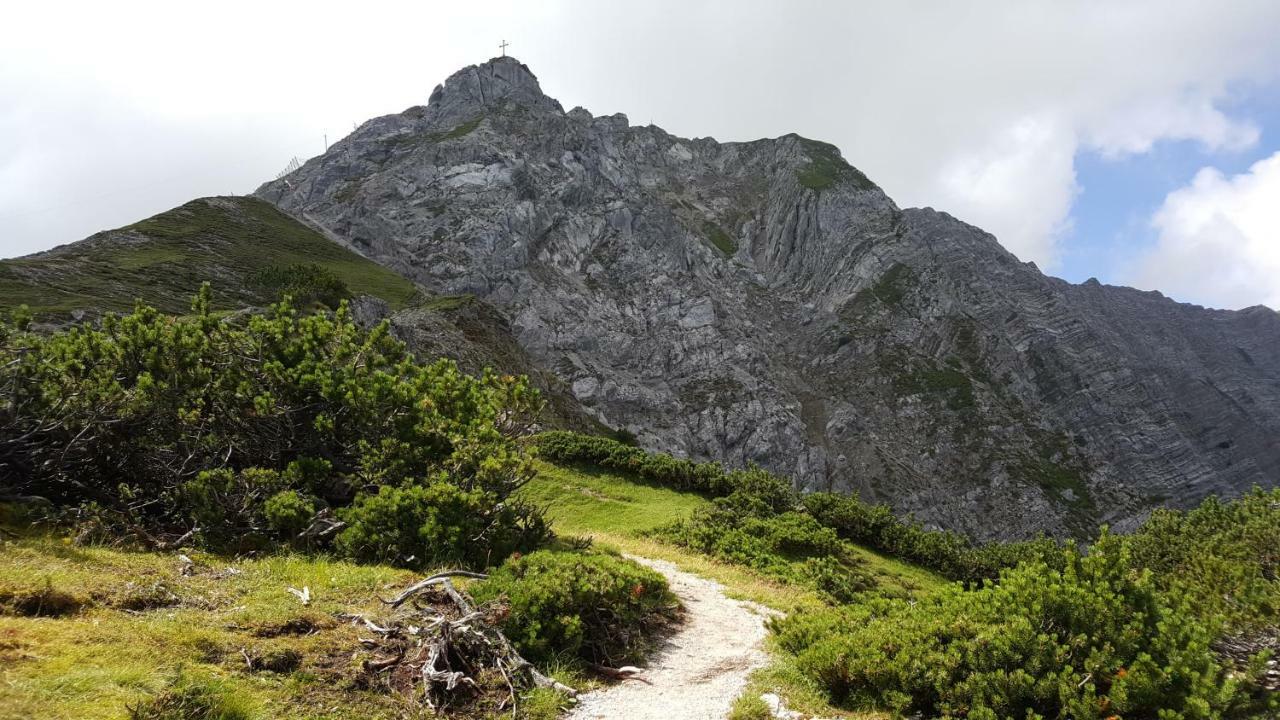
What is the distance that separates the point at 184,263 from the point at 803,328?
103 m

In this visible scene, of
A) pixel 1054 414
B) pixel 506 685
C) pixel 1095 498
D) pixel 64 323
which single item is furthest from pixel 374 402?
pixel 1054 414

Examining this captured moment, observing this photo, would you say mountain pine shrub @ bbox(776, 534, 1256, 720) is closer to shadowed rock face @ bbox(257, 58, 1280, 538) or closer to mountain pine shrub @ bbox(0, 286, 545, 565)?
mountain pine shrub @ bbox(0, 286, 545, 565)

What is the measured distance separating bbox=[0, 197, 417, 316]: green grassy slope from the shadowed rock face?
46.8ft

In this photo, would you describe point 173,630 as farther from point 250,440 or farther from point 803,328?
point 803,328

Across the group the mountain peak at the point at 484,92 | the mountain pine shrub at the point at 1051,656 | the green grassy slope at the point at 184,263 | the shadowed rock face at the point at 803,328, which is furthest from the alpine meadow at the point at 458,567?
the mountain peak at the point at 484,92

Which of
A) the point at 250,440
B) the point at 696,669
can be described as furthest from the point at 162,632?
the point at 250,440

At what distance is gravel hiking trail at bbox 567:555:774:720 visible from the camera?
27.2ft

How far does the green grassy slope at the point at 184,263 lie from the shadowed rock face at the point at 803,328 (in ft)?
46.8

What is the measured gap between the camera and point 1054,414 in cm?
10844

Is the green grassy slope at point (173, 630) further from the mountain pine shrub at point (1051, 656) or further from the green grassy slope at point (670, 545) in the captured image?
the mountain pine shrub at point (1051, 656)

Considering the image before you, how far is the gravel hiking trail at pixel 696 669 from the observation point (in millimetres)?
8305

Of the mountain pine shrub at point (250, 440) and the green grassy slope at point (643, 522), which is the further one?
the green grassy slope at point (643, 522)

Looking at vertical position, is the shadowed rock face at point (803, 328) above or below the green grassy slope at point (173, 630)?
above

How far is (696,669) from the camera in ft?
33.3
